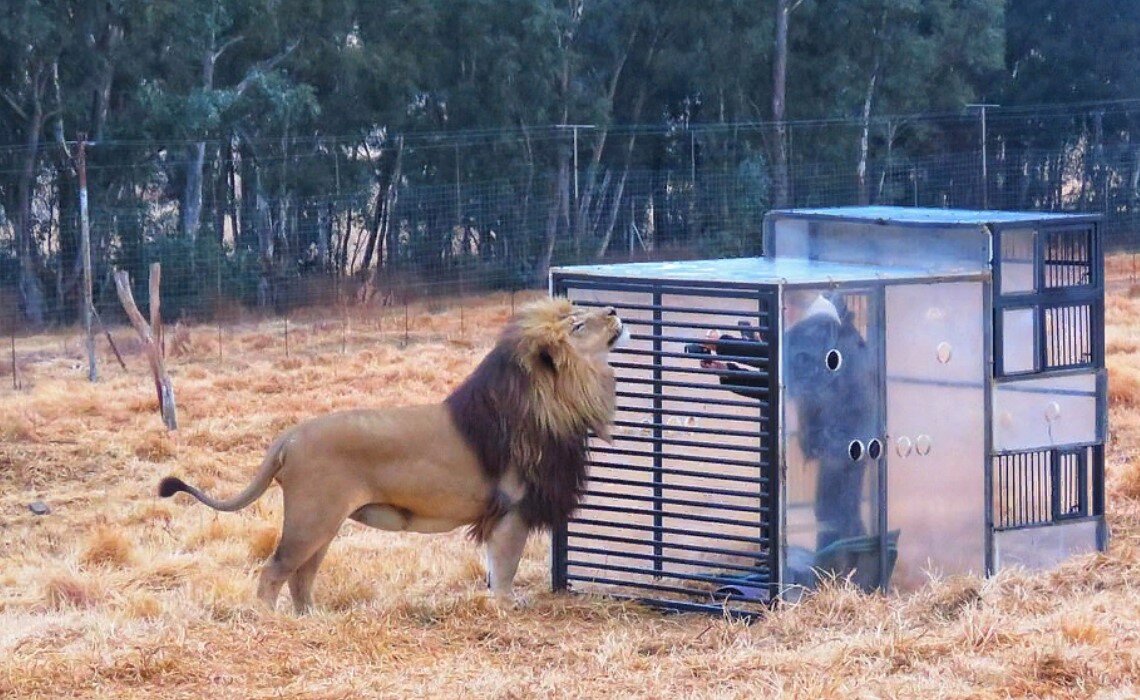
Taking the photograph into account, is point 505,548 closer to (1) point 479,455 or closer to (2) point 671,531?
(1) point 479,455

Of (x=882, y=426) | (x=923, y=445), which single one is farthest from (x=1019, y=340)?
(x=882, y=426)

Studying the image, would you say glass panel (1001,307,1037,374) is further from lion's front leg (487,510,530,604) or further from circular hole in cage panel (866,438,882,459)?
lion's front leg (487,510,530,604)

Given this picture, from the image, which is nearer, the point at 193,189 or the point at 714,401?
the point at 714,401

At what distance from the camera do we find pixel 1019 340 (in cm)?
754

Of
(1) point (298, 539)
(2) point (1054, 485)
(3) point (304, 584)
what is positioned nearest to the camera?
(1) point (298, 539)

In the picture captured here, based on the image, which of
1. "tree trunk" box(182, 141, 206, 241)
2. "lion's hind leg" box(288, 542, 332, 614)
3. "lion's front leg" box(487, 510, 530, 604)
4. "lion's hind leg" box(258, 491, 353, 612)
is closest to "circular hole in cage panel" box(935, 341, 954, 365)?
"lion's front leg" box(487, 510, 530, 604)

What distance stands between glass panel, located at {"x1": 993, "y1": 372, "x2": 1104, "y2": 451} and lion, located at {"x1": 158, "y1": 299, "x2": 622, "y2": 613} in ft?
5.94

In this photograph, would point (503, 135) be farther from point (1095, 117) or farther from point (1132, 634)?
point (1132, 634)

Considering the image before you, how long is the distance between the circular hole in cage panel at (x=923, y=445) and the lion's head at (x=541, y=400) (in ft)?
4.65

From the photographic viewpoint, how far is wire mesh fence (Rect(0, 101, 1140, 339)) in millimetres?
24516

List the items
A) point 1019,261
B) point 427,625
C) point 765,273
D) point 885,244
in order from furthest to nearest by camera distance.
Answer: point 885,244 < point 1019,261 < point 765,273 < point 427,625

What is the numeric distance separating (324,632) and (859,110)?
29.9 metres

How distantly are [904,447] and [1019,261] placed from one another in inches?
40.8

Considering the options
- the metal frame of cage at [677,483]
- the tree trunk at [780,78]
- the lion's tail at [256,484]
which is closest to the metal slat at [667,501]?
the metal frame of cage at [677,483]
